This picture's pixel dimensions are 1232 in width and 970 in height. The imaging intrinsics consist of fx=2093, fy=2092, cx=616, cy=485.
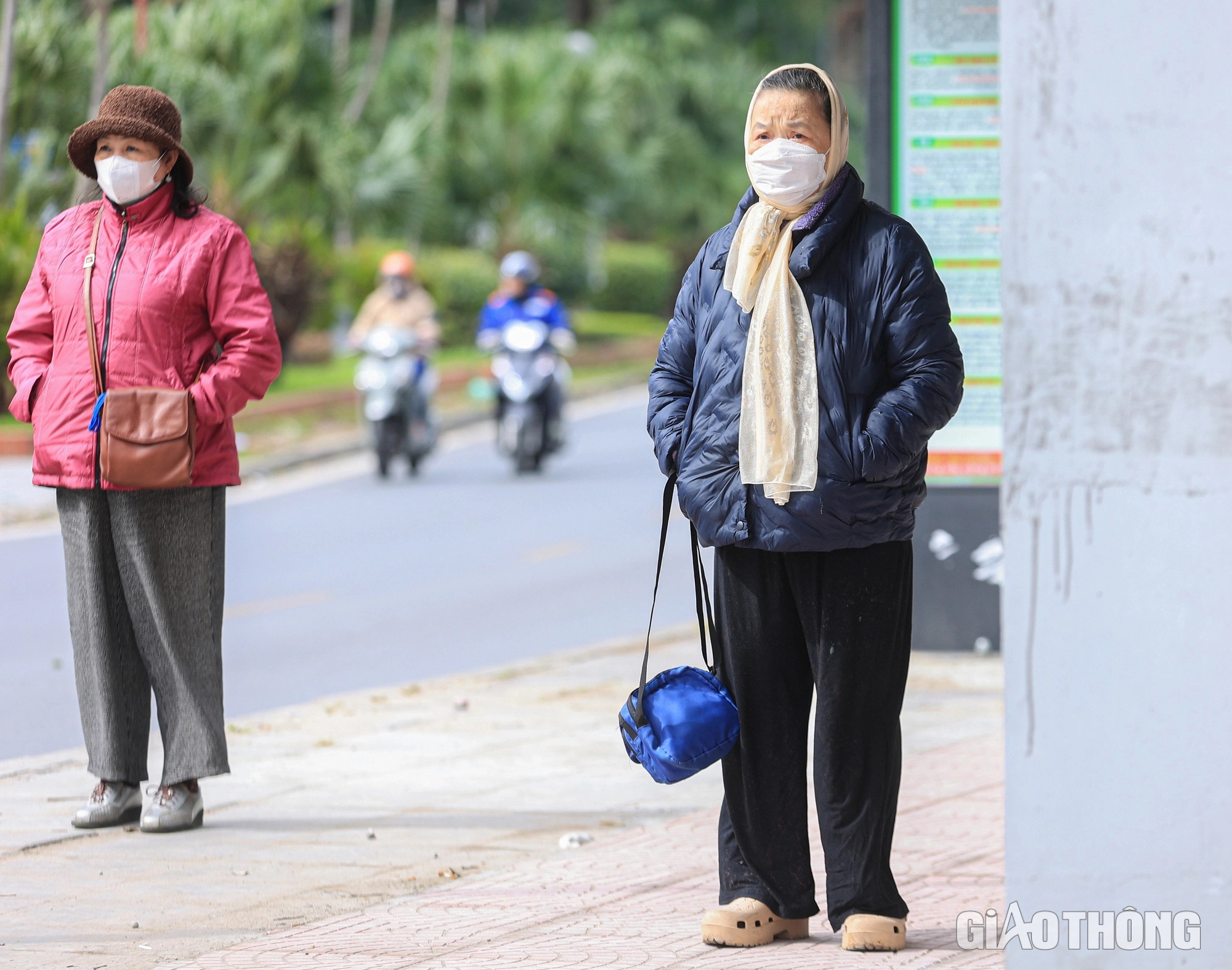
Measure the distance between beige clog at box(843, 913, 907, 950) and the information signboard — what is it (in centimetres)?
492

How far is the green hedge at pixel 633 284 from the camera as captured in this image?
42312mm

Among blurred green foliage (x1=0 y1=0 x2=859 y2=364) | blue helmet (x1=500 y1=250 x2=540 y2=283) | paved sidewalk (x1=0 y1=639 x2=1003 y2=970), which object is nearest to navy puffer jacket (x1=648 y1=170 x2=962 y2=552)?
paved sidewalk (x1=0 y1=639 x2=1003 y2=970)

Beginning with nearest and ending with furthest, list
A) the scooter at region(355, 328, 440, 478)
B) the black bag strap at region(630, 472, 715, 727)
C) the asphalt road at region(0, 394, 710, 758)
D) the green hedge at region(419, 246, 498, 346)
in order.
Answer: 1. the black bag strap at region(630, 472, 715, 727)
2. the asphalt road at region(0, 394, 710, 758)
3. the scooter at region(355, 328, 440, 478)
4. the green hedge at region(419, 246, 498, 346)

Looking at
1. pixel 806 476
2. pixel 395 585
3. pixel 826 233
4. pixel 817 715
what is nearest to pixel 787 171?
pixel 826 233

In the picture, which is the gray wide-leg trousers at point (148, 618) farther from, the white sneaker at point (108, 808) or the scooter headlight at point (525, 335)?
the scooter headlight at point (525, 335)

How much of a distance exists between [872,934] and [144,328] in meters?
2.72

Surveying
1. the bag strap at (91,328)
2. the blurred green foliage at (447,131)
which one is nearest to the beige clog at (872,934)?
the bag strap at (91,328)

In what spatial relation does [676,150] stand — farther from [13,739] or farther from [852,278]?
[852,278]

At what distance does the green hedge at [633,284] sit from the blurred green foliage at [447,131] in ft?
0.16

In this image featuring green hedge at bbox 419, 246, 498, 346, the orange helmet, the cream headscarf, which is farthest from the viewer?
green hedge at bbox 419, 246, 498, 346

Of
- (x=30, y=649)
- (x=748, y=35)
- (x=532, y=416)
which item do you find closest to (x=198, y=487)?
(x=30, y=649)

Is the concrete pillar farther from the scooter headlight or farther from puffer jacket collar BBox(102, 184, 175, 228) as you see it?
the scooter headlight

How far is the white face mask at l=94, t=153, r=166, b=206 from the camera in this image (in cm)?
594

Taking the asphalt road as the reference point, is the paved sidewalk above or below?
above
